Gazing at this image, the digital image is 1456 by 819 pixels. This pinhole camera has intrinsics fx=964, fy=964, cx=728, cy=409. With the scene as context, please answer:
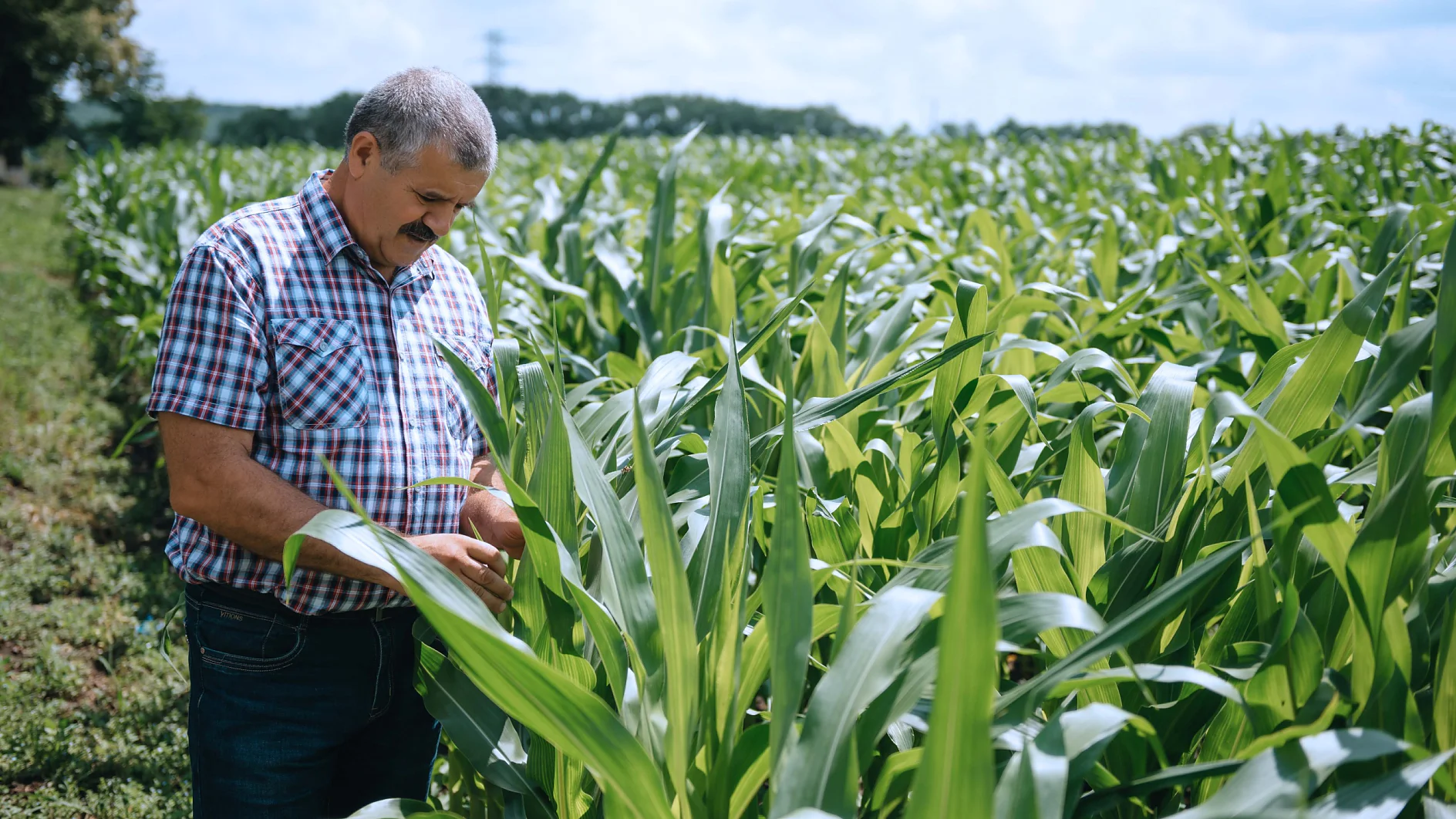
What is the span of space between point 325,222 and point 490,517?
54cm

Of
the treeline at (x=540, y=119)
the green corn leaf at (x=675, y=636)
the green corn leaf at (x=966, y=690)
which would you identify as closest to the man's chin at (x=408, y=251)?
the green corn leaf at (x=675, y=636)

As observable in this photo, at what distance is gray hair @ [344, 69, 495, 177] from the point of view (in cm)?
143

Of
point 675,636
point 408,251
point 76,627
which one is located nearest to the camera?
point 675,636

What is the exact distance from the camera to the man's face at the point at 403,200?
146cm

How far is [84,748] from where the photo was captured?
253cm

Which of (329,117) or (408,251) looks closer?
(408,251)

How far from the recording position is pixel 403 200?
1.49 metres

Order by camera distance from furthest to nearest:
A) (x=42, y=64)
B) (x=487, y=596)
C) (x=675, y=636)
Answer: (x=42, y=64)
(x=487, y=596)
(x=675, y=636)

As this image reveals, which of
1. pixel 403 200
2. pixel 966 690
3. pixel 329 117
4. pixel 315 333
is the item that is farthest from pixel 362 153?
pixel 329 117

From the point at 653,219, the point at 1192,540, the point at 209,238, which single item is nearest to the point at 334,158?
the point at 653,219

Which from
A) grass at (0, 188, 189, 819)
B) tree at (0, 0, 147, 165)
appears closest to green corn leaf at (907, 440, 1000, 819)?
grass at (0, 188, 189, 819)

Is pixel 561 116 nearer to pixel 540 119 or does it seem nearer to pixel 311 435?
pixel 540 119

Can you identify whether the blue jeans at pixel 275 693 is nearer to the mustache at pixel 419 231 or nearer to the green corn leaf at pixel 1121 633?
the mustache at pixel 419 231

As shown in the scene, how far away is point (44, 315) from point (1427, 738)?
30.1 feet
